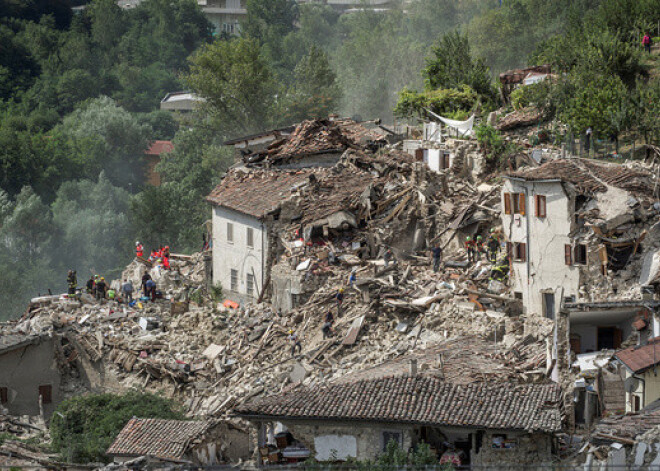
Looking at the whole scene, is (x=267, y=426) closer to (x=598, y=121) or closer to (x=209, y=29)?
(x=598, y=121)

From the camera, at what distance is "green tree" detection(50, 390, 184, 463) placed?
124ft

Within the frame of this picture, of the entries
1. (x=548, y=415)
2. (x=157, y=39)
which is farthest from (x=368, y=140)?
(x=157, y=39)

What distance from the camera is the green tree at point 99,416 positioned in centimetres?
3781

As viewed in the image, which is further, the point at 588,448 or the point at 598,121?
the point at 598,121

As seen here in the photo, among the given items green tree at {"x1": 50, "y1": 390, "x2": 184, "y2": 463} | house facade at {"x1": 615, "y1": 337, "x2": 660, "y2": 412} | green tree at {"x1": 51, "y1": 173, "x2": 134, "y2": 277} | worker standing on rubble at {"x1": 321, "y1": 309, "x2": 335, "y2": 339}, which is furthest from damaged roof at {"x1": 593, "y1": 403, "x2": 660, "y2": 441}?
green tree at {"x1": 51, "y1": 173, "x2": 134, "y2": 277}

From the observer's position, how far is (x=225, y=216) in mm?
51938

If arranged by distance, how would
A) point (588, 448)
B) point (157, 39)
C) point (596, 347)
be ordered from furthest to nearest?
1. point (157, 39)
2. point (596, 347)
3. point (588, 448)

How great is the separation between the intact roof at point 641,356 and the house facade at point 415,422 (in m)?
1.99

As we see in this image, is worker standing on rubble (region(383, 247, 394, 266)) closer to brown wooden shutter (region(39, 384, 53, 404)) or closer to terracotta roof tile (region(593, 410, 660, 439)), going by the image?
brown wooden shutter (region(39, 384, 53, 404))

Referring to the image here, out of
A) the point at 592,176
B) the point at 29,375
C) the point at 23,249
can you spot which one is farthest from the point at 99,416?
the point at 23,249

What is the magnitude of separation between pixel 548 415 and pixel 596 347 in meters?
6.77

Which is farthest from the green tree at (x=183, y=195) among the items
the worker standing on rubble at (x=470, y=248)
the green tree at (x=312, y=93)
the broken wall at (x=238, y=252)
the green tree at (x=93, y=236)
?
the worker standing on rubble at (x=470, y=248)

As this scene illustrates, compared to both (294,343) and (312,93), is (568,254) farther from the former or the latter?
(312,93)

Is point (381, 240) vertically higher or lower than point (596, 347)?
higher
